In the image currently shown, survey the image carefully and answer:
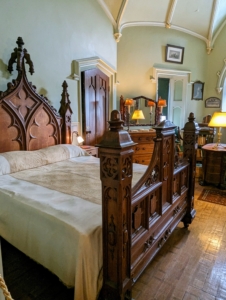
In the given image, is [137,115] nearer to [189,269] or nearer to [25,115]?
[25,115]

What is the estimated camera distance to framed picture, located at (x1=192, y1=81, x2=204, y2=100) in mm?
5840

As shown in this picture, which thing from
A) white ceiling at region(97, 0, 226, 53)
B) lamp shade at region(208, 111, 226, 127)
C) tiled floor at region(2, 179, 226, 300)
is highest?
white ceiling at region(97, 0, 226, 53)

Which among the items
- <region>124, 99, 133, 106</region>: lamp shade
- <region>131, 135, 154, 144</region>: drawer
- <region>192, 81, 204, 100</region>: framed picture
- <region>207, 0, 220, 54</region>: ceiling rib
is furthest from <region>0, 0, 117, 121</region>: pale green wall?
<region>192, 81, 204, 100</region>: framed picture

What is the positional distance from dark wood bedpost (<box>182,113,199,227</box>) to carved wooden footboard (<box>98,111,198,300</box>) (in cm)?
21

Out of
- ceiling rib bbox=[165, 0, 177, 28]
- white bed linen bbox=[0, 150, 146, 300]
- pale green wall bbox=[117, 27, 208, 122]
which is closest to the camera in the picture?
white bed linen bbox=[0, 150, 146, 300]

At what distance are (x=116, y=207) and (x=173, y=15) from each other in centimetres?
548

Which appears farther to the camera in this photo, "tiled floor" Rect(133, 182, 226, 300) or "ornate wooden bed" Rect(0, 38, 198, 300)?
"tiled floor" Rect(133, 182, 226, 300)

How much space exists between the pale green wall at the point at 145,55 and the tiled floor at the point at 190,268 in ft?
12.0

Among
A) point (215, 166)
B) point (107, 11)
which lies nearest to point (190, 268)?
point (215, 166)

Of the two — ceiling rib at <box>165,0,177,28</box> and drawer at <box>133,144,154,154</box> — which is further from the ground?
ceiling rib at <box>165,0,177,28</box>

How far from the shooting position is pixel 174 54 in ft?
18.0

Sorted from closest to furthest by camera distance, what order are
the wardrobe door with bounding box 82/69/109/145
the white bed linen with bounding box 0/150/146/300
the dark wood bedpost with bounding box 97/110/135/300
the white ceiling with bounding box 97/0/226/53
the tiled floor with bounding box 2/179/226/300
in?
1. the dark wood bedpost with bounding box 97/110/135/300
2. the white bed linen with bounding box 0/150/146/300
3. the tiled floor with bounding box 2/179/226/300
4. the wardrobe door with bounding box 82/69/109/145
5. the white ceiling with bounding box 97/0/226/53

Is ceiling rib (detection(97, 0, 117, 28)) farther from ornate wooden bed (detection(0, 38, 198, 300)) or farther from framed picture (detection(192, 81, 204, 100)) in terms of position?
framed picture (detection(192, 81, 204, 100))

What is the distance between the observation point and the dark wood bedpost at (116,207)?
101cm
